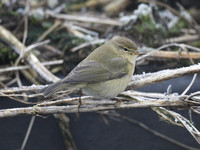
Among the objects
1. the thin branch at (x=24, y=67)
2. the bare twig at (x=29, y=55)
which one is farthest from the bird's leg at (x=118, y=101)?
the thin branch at (x=24, y=67)

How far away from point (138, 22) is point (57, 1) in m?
1.42

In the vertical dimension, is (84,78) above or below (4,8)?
below

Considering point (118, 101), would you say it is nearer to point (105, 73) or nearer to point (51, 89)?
point (105, 73)

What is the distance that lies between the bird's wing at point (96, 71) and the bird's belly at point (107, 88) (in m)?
0.06

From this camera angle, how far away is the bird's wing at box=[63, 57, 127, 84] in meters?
2.88

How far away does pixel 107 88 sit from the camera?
2.92 m

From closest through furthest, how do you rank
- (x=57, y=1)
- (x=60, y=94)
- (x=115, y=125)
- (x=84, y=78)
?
(x=84, y=78) → (x=60, y=94) → (x=115, y=125) → (x=57, y=1)

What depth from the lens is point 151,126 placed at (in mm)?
3402

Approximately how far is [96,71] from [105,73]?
91mm

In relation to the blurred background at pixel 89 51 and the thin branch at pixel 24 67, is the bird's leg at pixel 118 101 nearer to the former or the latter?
the blurred background at pixel 89 51

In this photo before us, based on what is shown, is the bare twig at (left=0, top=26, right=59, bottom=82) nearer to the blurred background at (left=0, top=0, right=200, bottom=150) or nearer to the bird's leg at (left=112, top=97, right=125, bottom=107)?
the blurred background at (left=0, top=0, right=200, bottom=150)

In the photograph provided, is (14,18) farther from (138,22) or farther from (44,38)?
(138,22)

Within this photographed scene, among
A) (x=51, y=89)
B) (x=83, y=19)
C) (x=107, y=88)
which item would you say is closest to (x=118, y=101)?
(x=107, y=88)

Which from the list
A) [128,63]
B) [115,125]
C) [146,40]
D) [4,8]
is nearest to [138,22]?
[146,40]
